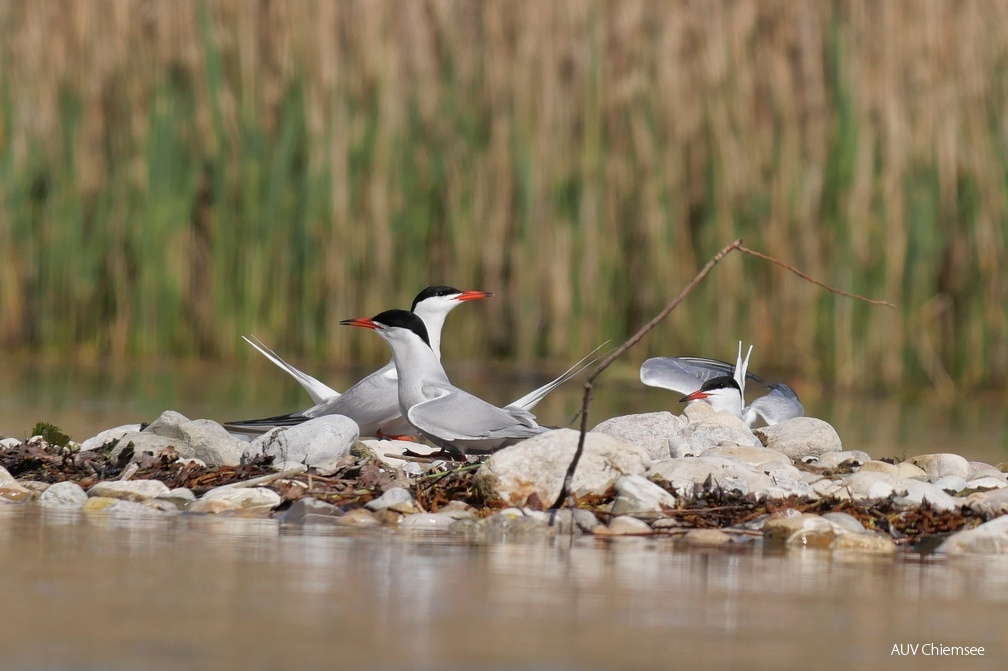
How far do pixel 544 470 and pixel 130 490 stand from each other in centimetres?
114

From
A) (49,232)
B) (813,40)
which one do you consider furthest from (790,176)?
(49,232)

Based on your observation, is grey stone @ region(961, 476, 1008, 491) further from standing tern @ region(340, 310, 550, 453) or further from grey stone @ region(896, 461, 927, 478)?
standing tern @ region(340, 310, 550, 453)

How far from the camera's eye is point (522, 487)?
13.1 feet

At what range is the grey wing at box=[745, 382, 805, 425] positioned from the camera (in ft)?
20.2

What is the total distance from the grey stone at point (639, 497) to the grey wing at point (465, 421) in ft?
2.50

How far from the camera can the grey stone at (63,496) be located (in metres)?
4.03

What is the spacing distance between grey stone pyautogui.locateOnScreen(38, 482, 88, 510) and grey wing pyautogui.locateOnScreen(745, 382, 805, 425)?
3.01 m

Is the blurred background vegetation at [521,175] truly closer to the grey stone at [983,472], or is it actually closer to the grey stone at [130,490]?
the grey stone at [983,472]

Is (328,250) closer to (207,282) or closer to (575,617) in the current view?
(207,282)

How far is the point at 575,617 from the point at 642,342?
21.2 feet

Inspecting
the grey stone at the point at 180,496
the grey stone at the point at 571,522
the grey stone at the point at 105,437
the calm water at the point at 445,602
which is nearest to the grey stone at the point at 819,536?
the calm water at the point at 445,602

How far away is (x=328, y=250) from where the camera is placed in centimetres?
867

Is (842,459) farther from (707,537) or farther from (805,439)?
(707,537)

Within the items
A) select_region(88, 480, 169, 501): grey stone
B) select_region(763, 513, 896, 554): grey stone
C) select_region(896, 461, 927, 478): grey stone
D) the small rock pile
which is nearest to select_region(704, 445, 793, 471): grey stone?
the small rock pile
